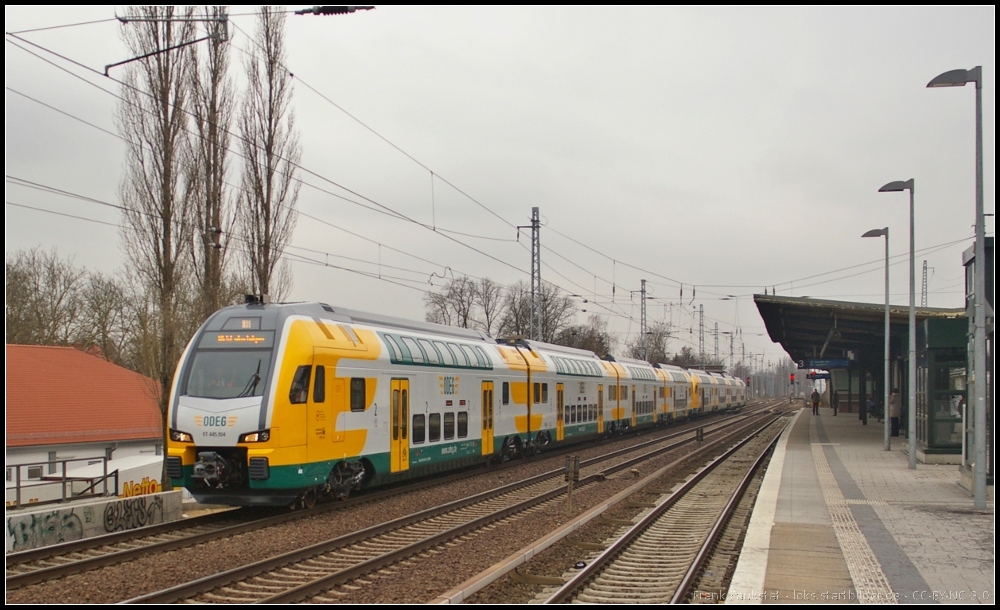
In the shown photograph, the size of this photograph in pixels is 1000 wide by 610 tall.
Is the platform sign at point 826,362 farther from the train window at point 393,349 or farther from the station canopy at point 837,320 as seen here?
the train window at point 393,349

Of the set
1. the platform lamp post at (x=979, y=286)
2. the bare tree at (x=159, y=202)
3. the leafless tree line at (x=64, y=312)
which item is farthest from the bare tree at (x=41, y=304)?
the platform lamp post at (x=979, y=286)

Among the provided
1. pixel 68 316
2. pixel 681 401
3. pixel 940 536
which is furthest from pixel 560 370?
pixel 68 316

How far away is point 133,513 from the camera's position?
39.4ft

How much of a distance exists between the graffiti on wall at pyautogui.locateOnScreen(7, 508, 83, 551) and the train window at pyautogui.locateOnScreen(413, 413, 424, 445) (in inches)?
261

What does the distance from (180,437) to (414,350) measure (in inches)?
203

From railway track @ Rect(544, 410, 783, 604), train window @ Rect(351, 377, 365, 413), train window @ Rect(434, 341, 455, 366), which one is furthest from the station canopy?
train window @ Rect(351, 377, 365, 413)

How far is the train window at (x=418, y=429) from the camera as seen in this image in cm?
1639

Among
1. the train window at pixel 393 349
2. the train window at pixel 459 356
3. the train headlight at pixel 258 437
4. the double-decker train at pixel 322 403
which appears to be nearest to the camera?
the train headlight at pixel 258 437

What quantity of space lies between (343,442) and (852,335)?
94.9 feet

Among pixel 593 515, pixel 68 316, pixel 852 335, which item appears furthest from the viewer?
pixel 68 316

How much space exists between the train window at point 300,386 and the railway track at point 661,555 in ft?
17.0

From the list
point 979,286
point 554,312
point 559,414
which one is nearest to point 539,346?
point 559,414

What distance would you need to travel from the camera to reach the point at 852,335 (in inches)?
1436

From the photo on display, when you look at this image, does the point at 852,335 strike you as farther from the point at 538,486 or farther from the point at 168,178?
the point at 168,178
